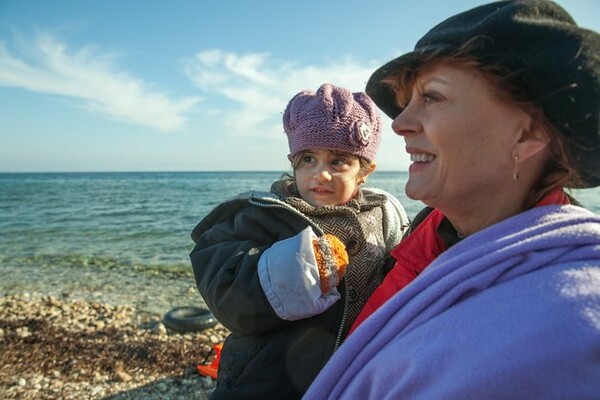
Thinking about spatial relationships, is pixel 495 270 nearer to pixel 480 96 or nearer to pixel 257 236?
pixel 480 96

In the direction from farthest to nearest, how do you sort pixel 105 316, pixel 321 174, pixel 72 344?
pixel 105 316 → pixel 72 344 → pixel 321 174

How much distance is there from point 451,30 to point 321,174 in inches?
51.2

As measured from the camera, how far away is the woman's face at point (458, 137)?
5.54 ft

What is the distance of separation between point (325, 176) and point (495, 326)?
1645 mm

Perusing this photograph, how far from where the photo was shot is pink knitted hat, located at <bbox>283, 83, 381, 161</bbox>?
9.23ft

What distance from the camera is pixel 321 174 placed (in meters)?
2.81

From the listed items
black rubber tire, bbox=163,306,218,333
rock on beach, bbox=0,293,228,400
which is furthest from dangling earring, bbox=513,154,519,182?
black rubber tire, bbox=163,306,218,333

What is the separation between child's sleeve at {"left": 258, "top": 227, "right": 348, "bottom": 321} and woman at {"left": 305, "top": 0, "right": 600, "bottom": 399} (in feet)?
1.60

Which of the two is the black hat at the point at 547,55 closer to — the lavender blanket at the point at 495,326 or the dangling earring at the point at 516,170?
the dangling earring at the point at 516,170

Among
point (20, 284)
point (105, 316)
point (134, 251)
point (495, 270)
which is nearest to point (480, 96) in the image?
point (495, 270)

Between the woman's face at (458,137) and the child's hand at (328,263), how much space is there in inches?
22.0

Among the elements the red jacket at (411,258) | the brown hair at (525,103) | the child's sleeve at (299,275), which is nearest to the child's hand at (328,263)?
the child's sleeve at (299,275)

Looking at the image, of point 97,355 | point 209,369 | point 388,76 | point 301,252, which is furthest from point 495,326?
point 97,355

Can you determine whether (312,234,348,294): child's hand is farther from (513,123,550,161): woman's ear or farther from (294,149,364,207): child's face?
(513,123,550,161): woman's ear
